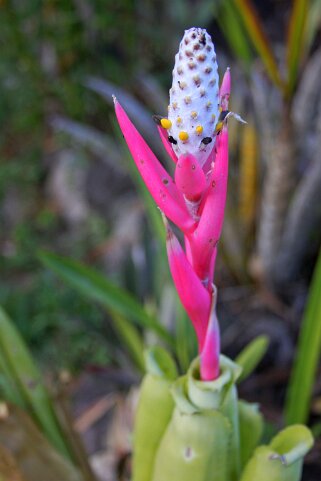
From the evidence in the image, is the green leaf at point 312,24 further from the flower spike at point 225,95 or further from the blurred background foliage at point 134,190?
the flower spike at point 225,95

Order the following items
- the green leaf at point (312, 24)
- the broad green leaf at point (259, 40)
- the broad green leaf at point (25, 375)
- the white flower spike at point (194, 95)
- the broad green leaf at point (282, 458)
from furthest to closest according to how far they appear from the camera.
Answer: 1. the green leaf at point (312, 24)
2. the broad green leaf at point (259, 40)
3. the broad green leaf at point (25, 375)
4. the broad green leaf at point (282, 458)
5. the white flower spike at point (194, 95)

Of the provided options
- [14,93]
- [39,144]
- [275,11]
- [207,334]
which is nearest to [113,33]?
[14,93]

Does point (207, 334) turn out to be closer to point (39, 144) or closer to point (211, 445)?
point (211, 445)

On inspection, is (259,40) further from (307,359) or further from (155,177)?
(155,177)

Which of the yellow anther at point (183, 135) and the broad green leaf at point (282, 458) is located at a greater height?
the yellow anther at point (183, 135)

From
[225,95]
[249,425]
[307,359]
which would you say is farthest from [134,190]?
[225,95]

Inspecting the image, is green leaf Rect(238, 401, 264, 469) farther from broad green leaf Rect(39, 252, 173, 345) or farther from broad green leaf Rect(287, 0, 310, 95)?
broad green leaf Rect(287, 0, 310, 95)

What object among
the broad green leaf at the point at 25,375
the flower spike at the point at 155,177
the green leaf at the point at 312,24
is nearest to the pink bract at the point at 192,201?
the flower spike at the point at 155,177

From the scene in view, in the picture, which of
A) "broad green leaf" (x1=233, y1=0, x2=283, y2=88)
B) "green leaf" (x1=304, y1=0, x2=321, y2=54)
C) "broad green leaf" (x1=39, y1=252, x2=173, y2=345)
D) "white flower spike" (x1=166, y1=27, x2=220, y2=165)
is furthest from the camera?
"green leaf" (x1=304, y1=0, x2=321, y2=54)

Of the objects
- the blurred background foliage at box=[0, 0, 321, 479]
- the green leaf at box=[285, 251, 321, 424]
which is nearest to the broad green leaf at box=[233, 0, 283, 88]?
the blurred background foliage at box=[0, 0, 321, 479]
